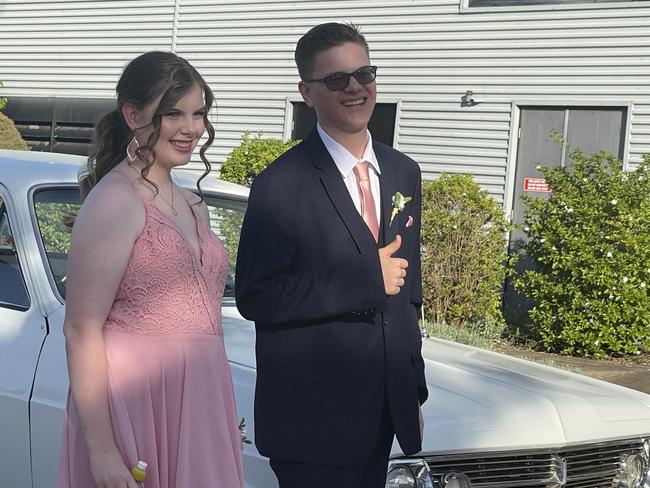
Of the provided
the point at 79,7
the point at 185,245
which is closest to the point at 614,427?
the point at 185,245

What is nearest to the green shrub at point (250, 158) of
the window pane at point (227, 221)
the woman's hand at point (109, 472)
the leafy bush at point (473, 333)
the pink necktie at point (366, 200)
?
the leafy bush at point (473, 333)

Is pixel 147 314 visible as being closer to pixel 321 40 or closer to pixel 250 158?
pixel 321 40

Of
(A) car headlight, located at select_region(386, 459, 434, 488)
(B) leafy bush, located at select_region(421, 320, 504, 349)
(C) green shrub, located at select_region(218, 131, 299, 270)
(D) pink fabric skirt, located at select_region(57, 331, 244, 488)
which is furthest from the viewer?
(C) green shrub, located at select_region(218, 131, 299, 270)

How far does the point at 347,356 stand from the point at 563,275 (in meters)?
7.81

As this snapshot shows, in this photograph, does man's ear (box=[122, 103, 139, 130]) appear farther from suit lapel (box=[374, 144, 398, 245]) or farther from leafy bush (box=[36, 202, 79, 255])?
leafy bush (box=[36, 202, 79, 255])

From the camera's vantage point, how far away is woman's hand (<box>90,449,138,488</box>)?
2.40 metres

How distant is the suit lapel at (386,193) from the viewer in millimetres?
2992

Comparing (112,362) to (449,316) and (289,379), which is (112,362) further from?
(449,316)

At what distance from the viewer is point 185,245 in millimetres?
2666

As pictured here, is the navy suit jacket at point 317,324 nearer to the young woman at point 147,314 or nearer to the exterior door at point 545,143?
the young woman at point 147,314

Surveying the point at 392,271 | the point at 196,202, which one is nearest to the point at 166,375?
→ the point at 196,202

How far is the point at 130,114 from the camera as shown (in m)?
2.67

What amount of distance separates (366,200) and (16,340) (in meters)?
1.60

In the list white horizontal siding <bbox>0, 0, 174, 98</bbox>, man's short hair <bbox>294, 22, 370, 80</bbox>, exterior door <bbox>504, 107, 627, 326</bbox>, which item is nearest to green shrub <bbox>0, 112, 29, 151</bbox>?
white horizontal siding <bbox>0, 0, 174, 98</bbox>
